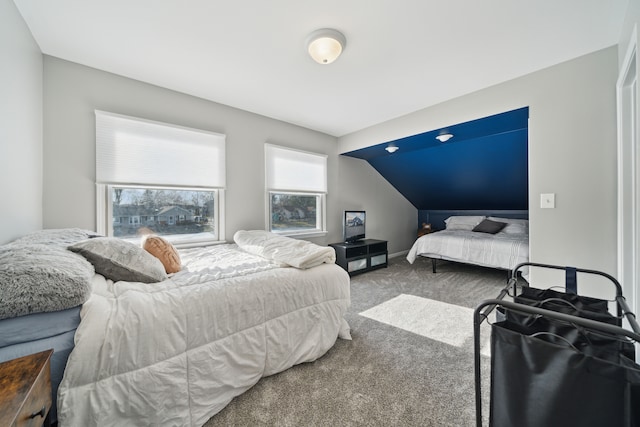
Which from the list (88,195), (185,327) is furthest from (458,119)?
(88,195)

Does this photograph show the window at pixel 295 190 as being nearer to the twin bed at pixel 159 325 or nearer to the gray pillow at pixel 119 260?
the twin bed at pixel 159 325

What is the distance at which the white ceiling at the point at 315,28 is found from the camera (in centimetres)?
152

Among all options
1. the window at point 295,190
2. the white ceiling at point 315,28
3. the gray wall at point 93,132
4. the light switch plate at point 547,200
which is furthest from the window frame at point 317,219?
the light switch plate at point 547,200

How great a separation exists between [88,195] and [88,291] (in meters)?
1.69

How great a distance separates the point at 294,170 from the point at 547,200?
2.93 m

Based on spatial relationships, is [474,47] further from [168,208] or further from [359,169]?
[168,208]

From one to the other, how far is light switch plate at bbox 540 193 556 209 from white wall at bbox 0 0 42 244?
396 centimetres

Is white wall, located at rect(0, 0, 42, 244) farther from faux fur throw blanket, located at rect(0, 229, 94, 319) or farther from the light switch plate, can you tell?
the light switch plate

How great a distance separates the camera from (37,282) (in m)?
0.88

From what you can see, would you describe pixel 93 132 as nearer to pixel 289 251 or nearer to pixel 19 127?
pixel 19 127

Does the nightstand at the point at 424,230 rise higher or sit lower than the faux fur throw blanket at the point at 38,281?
lower

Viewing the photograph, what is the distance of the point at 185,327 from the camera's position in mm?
1207

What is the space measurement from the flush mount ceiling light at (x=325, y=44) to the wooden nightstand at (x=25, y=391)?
85.2 inches

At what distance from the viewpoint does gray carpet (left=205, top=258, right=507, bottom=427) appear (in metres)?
1.24
